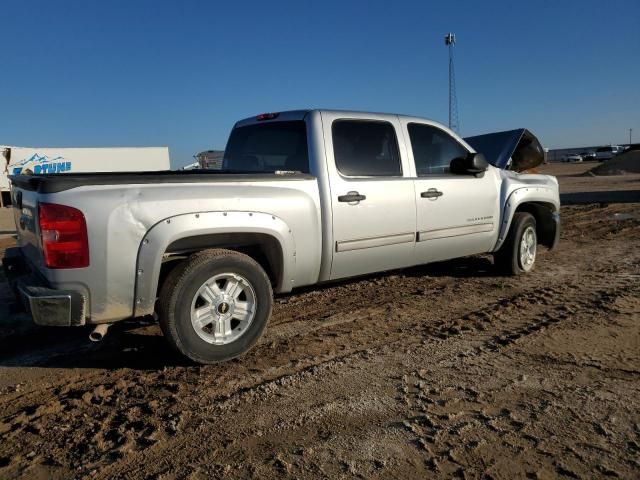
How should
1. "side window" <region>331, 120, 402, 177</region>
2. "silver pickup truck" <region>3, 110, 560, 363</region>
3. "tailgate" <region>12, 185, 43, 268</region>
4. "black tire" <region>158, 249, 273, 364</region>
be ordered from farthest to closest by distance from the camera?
"side window" <region>331, 120, 402, 177</region>, "black tire" <region>158, 249, 273, 364</region>, "tailgate" <region>12, 185, 43, 268</region>, "silver pickup truck" <region>3, 110, 560, 363</region>

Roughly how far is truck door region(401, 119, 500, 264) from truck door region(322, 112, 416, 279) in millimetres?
172

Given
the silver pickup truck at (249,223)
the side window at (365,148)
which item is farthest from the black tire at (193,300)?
the side window at (365,148)

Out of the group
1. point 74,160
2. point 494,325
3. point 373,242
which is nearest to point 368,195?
point 373,242

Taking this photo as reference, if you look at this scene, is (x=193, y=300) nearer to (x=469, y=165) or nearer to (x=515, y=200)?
(x=469, y=165)

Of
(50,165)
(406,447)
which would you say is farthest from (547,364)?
(50,165)

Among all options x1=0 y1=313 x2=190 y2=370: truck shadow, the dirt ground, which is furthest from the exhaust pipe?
x1=0 y1=313 x2=190 y2=370: truck shadow

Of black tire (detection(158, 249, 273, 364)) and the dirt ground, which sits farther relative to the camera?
black tire (detection(158, 249, 273, 364))

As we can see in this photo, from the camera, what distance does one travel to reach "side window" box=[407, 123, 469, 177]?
5156mm

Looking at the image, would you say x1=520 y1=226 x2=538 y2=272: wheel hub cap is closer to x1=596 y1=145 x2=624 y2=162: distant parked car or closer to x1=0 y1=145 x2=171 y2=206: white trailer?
x1=0 y1=145 x2=171 y2=206: white trailer

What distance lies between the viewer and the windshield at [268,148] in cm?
458

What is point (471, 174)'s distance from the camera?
555cm

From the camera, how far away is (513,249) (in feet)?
20.4

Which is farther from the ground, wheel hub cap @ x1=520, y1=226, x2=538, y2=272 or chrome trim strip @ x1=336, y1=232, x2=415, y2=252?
chrome trim strip @ x1=336, y1=232, x2=415, y2=252

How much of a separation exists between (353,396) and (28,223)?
261 cm
